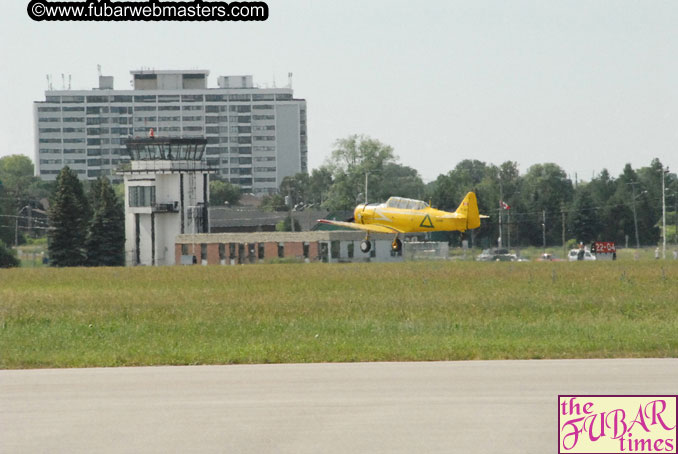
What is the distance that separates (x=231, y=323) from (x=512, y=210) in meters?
127

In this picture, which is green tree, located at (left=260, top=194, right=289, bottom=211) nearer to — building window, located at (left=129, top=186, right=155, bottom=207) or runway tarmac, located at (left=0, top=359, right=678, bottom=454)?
building window, located at (left=129, top=186, right=155, bottom=207)

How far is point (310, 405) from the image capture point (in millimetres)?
16281

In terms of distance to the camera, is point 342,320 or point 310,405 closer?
point 310,405

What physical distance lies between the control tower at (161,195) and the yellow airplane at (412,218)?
39.5m

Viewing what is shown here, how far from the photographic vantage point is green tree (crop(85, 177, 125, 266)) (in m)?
114

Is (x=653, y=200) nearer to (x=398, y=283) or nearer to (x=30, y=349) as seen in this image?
(x=398, y=283)

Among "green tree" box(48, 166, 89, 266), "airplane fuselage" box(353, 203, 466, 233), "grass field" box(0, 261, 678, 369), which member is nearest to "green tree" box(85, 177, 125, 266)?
"green tree" box(48, 166, 89, 266)

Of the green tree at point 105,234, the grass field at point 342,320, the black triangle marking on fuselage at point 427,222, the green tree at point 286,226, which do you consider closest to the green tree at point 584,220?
the green tree at point 286,226

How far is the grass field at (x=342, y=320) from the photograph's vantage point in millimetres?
23672

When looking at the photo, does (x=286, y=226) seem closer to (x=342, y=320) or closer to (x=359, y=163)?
(x=359, y=163)

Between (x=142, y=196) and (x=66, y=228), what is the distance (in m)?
9.48

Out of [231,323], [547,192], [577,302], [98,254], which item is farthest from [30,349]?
[547,192]

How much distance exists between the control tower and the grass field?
59.3 meters

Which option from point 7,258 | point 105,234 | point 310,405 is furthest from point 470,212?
point 310,405
